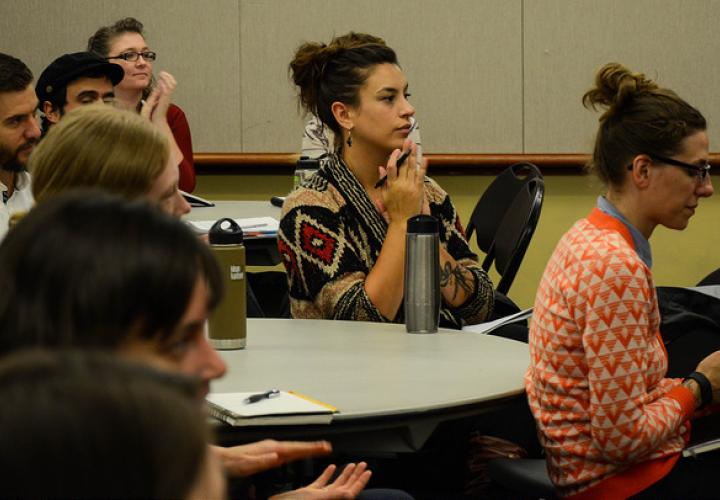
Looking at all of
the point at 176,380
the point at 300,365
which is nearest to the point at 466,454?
the point at 300,365

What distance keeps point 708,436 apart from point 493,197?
1.96 meters

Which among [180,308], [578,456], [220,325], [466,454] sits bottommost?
[466,454]

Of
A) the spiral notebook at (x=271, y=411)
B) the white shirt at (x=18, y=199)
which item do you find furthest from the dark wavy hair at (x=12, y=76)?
the spiral notebook at (x=271, y=411)

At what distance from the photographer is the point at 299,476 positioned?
2.34 meters

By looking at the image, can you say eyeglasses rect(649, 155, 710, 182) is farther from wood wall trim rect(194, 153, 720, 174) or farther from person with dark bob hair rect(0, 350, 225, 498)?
wood wall trim rect(194, 153, 720, 174)

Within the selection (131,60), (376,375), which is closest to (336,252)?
(376,375)

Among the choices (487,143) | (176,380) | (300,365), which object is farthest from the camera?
(487,143)

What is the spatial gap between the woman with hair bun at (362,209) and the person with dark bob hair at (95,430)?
6.92 feet

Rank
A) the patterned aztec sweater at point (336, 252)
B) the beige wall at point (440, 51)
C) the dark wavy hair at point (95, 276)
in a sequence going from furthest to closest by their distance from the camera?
the beige wall at point (440, 51)
the patterned aztec sweater at point (336, 252)
the dark wavy hair at point (95, 276)

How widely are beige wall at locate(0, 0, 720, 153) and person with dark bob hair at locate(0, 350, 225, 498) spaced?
4.89 metres

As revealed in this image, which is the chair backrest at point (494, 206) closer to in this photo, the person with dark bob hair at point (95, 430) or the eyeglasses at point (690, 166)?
the eyeglasses at point (690, 166)

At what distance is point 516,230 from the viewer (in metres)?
3.53

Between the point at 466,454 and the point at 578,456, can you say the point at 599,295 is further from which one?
the point at 466,454

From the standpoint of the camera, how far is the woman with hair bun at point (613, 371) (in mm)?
1952
